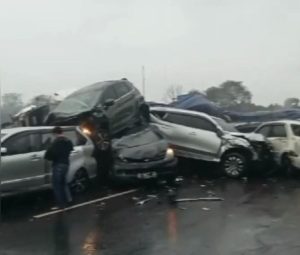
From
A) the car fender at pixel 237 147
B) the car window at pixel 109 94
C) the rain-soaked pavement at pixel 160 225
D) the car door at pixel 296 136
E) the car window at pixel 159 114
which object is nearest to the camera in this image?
the rain-soaked pavement at pixel 160 225

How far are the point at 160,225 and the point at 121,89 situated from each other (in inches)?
288

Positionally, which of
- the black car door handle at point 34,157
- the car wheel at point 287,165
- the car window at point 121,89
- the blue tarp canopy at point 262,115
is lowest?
the car wheel at point 287,165

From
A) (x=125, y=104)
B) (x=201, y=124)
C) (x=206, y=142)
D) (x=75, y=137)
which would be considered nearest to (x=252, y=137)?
(x=206, y=142)

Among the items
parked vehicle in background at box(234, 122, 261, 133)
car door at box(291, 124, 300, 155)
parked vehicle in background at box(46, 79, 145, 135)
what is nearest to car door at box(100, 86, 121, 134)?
parked vehicle in background at box(46, 79, 145, 135)

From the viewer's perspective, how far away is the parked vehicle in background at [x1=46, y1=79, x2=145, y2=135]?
15.3m

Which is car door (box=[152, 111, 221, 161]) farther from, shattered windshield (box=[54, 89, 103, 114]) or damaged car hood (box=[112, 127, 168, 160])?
shattered windshield (box=[54, 89, 103, 114])

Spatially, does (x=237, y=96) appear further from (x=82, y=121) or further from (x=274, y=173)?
(x=82, y=121)

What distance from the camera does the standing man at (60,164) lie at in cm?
1186

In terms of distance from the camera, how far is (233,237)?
8.95m

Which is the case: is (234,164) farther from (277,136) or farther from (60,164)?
(60,164)

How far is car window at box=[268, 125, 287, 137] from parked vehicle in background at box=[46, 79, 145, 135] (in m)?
3.83

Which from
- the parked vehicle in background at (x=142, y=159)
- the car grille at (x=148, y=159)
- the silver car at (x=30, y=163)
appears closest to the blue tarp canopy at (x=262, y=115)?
the parked vehicle in background at (x=142, y=159)

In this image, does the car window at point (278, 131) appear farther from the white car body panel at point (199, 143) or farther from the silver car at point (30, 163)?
the silver car at point (30, 163)

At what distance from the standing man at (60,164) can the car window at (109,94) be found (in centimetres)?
400
